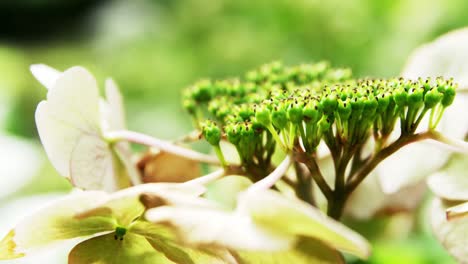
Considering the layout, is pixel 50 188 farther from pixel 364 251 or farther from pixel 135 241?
pixel 364 251

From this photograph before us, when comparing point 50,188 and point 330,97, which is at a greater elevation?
point 330,97

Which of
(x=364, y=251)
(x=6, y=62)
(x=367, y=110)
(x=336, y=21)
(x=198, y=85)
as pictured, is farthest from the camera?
(x=6, y=62)

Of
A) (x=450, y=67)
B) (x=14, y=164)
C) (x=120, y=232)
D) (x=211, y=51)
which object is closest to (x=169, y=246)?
(x=120, y=232)

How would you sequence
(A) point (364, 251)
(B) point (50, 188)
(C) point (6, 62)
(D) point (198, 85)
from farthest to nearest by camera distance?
(C) point (6, 62) → (B) point (50, 188) → (D) point (198, 85) → (A) point (364, 251)

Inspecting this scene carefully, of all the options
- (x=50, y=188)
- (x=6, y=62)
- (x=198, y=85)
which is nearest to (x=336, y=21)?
(x=50, y=188)

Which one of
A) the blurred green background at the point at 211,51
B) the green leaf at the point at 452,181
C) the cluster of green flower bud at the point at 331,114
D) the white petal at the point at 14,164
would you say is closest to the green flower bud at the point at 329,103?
the cluster of green flower bud at the point at 331,114

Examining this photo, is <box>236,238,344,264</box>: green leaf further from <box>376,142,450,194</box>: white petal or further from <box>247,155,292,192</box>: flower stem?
<box>376,142,450,194</box>: white petal

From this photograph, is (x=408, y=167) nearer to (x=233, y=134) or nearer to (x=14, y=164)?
(x=233, y=134)
